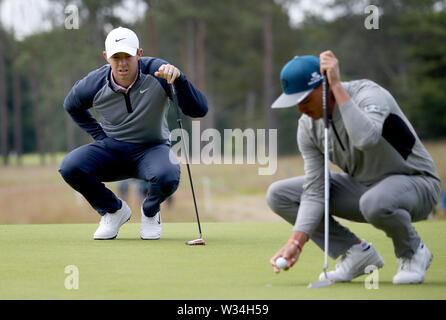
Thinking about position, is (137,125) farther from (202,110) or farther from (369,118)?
(369,118)

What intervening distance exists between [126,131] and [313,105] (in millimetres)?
2546

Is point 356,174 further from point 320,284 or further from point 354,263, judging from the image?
point 320,284

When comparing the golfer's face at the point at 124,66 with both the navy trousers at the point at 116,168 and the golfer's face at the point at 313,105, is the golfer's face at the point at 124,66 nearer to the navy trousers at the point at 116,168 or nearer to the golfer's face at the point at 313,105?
the navy trousers at the point at 116,168

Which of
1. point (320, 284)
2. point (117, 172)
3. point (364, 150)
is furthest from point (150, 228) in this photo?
point (364, 150)

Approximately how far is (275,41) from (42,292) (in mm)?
36320

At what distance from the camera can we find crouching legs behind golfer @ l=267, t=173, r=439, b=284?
377cm

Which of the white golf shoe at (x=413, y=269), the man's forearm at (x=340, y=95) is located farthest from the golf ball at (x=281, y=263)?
the man's forearm at (x=340, y=95)

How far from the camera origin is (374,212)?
3.75 meters

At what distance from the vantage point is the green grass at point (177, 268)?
11.6 ft

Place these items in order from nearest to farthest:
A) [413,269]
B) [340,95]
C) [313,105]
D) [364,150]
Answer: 1. [340,95]
2. [364,150]
3. [313,105]
4. [413,269]

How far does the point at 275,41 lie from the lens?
39.1 m

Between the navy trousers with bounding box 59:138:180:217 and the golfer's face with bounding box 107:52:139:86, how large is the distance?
0.56 metres

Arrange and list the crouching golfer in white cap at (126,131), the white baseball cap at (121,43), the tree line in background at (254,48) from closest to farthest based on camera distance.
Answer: the white baseball cap at (121,43), the crouching golfer in white cap at (126,131), the tree line in background at (254,48)

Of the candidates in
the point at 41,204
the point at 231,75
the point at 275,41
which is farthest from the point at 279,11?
the point at 41,204
